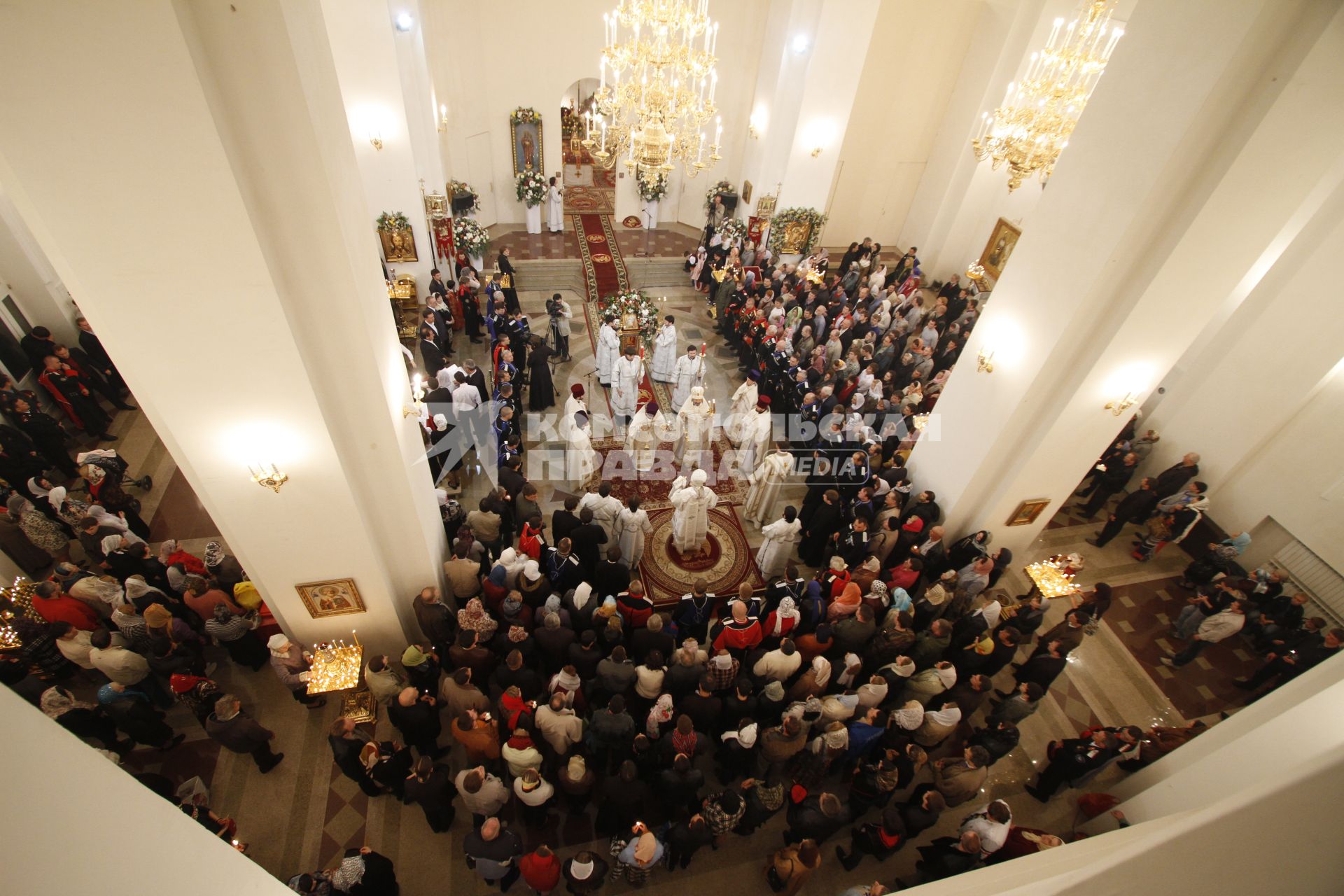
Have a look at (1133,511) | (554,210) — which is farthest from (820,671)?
(554,210)

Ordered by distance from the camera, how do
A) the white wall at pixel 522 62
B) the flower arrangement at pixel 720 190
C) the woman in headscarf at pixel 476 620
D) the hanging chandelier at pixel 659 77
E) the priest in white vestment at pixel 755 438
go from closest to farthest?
1. the woman in headscarf at pixel 476 620
2. the hanging chandelier at pixel 659 77
3. the priest in white vestment at pixel 755 438
4. the white wall at pixel 522 62
5. the flower arrangement at pixel 720 190

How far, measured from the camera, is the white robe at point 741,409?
9719 mm

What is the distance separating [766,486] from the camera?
840 cm

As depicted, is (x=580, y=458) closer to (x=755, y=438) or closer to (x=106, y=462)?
(x=755, y=438)

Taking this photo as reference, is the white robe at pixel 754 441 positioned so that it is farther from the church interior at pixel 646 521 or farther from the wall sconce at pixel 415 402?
the wall sconce at pixel 415 402

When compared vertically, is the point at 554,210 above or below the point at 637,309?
below

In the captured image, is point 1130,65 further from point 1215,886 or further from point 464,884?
point 464,884

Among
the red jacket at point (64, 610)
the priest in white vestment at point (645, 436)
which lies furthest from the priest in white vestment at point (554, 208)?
the red jacket at point (64, 610)

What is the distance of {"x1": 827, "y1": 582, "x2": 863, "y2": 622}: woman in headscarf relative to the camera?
6.34 metres

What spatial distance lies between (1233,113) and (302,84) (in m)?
7.17

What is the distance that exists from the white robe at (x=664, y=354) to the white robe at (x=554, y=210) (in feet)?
21.4

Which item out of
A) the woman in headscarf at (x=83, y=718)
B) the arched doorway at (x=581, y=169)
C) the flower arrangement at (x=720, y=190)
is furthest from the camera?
the arched doorway at (x=581, y=169)

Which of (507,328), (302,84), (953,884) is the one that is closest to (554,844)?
(953,884)

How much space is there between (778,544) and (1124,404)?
4172mm
